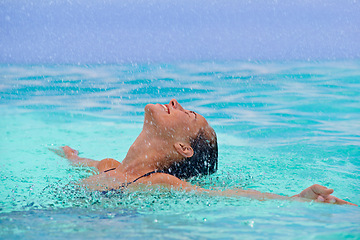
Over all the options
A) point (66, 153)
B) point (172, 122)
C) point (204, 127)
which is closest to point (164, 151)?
point (172, 122)

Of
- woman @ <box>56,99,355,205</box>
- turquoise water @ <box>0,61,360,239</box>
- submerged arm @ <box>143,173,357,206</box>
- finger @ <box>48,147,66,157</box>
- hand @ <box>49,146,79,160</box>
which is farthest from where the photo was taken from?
finger @ <box>48,147,66,157</box>

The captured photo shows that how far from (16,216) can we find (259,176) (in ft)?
9.00

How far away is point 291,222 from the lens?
2672mm

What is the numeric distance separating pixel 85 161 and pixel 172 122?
62.0 inches

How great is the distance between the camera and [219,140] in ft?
23.1

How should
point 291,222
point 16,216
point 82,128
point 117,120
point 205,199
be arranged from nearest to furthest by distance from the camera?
1. point 291,222
2. point 16,216
3. point 205,199
4. point 82,128
5. point 117,120

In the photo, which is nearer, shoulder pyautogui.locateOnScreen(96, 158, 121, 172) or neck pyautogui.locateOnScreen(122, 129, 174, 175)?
neck pyautogui.locateOnScreen(122, 129, 174, 175)

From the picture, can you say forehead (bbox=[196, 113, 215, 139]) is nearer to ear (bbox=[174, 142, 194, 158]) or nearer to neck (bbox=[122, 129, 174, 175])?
ear (bbox=[174, 142, 194, 158])

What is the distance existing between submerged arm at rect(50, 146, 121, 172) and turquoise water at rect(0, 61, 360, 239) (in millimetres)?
138

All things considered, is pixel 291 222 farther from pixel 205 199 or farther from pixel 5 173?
pixel 5 173

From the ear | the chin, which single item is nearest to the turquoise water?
the ear

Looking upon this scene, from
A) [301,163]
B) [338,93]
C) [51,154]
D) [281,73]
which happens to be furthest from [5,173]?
[281,73]

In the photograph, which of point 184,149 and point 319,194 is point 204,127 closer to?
point 184,149

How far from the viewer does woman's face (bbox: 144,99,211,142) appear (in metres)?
3.88
